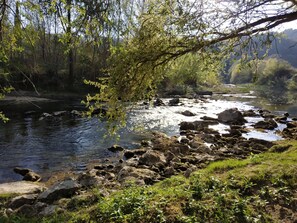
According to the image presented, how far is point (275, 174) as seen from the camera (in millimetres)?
7164

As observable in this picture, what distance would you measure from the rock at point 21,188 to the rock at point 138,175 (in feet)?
8.94

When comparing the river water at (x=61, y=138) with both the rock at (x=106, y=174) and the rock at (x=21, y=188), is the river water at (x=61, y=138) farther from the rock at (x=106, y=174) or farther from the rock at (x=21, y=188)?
the rock at (x=106, y=174)

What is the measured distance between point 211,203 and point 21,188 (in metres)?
7.10

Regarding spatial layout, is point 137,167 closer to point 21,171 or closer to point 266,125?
point 21,171

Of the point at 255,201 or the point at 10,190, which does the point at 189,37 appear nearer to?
the point at 255,201

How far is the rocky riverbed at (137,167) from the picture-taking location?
8664 millimetres

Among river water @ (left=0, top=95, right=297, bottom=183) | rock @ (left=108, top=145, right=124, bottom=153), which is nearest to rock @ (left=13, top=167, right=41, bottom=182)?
river water @ (left=0, top=95, right=297, bottom=183)

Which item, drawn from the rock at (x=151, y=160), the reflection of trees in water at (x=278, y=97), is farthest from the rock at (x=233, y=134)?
the reflection of trees in water at (x=278, y=97)

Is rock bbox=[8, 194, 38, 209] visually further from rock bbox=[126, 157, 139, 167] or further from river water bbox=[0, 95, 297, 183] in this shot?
rock bbox=[126, 157, 139, 167]

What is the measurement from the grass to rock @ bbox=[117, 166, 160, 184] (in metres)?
2.84

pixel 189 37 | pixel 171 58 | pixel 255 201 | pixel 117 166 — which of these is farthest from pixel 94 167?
pixel 255 201

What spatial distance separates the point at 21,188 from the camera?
33.8 ft

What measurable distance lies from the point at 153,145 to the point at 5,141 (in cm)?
839

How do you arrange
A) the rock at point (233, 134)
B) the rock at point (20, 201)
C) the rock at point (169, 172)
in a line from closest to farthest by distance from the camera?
1. the rock at point (20, 201)
2. the rock at point (169, 172)
3. the rock at point (233, 134)
